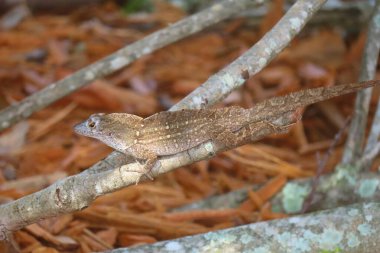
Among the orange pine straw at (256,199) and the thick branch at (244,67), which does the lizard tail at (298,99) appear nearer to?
the thick branch at (244,67)

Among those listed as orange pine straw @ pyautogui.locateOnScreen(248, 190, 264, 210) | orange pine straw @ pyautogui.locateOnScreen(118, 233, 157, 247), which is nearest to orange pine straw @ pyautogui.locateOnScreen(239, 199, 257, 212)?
orange pine straw @ pyautogui.locateOnScreen(248, 190, 264, 210)

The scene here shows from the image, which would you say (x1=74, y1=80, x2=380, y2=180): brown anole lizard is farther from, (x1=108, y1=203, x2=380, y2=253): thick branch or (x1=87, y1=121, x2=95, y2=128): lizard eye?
(x1=108, y1=203, x2=380, y2=253): thick branch

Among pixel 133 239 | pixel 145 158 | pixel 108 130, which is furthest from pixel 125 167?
pixel 133 239

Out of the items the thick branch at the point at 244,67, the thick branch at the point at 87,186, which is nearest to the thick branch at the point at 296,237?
the thick branch at the point at 87,186

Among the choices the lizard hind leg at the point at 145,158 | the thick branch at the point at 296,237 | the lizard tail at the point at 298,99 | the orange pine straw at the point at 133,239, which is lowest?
the thick branch at the point at 296,237

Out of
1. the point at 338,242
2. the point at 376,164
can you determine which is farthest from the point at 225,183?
the point at 338,242

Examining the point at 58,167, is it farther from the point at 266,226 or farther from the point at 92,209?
the point at 266,226
